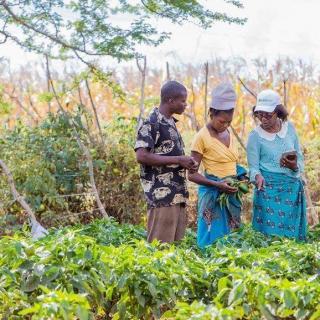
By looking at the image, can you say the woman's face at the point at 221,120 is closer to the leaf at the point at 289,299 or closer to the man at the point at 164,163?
the man at the point at 164,163

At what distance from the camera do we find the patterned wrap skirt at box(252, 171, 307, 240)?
587cm

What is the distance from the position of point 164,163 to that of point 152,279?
51.0 inches

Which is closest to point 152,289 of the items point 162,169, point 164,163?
point 164,163

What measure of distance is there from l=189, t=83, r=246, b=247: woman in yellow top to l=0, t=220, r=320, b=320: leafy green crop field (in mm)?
1060

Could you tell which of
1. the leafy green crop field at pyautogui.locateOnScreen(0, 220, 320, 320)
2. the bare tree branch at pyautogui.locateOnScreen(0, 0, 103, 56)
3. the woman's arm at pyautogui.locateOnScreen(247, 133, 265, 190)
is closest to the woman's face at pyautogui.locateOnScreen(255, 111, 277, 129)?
the woman's arm at pyautogui.locateOnScreen(247, 133, 265, 190)

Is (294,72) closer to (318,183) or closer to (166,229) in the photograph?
(318,183)

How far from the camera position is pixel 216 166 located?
18.7 ft

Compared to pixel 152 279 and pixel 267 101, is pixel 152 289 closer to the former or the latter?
pixel 152 279

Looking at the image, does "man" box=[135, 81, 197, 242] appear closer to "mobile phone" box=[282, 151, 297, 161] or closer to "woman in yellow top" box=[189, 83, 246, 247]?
"woman in yellow top" box=[189, 83, 246, 247]

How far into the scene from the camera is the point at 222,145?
5.65 meters

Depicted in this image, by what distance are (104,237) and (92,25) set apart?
2695 mm

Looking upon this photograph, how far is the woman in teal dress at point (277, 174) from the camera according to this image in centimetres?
579

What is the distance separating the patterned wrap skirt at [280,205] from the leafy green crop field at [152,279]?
119 centimetres

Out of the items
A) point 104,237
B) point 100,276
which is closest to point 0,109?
point 104,237
